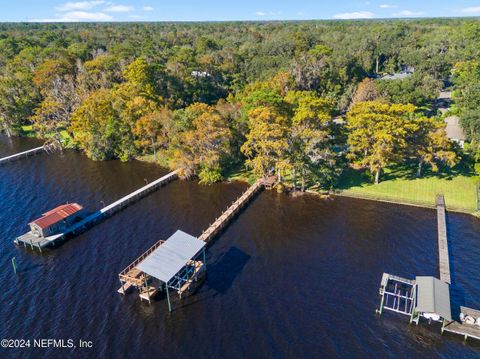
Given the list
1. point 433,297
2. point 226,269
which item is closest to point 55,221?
point 226,269

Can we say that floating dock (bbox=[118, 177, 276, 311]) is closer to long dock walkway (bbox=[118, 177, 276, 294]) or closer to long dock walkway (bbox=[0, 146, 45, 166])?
long dock walkway (bbox=[118, 177, 276, 294])

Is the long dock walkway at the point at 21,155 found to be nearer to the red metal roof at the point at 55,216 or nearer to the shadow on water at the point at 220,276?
the red metal roof at the point at 55,216

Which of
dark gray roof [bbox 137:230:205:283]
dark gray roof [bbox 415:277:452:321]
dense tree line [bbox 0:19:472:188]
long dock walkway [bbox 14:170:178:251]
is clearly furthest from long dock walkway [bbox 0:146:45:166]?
dark gray roof [bbox 415:277:452:321]

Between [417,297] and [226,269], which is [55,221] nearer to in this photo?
[226,269]

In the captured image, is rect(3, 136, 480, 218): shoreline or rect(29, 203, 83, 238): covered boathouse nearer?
rect(29, 203, 83, 238): covered boathouse

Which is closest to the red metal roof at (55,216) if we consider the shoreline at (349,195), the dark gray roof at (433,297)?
the shoreline at (349,195)

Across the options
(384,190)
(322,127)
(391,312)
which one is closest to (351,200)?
(384,190)
